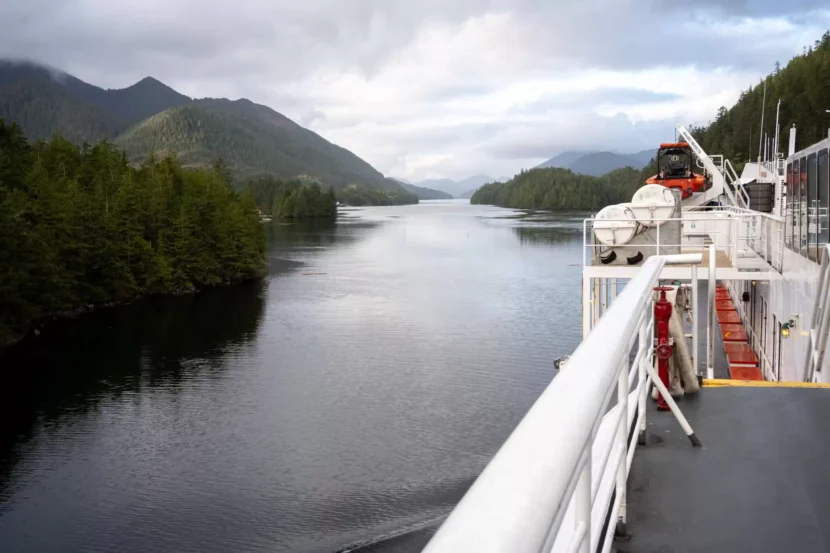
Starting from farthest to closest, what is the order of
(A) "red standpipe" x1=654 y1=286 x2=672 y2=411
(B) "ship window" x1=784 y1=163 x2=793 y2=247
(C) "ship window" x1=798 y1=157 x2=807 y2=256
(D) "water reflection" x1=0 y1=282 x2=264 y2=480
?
(D) "water reflection" x1=0 y1=282 x2=264 y2=480 < (B) "ship window" x1=784 y1=163 x2=793 y2=247 < (C) "ship window" x1=798 y1=157 x2=807 y2=256 < (A) "red standpipe" x1=654 y1=286 x2=672 y2=411

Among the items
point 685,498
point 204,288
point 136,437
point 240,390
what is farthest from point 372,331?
point 685,498

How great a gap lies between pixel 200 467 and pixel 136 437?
12.9ft

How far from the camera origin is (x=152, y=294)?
63.3 metres

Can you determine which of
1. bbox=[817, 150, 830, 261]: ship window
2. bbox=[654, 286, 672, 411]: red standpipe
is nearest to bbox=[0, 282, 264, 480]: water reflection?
bbox=[817, 150, 830, 261]: ship window

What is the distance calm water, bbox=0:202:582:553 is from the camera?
69.3 feet

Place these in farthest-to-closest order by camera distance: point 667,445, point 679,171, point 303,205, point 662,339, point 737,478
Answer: point 303,205 → point 679,171 → point 662,339 → point 667,445 → point 737,478

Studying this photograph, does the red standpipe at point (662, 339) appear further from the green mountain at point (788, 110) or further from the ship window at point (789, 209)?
the green mountain at point (788, 110)

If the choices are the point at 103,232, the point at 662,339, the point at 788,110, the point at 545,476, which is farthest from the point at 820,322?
the point at 788,110

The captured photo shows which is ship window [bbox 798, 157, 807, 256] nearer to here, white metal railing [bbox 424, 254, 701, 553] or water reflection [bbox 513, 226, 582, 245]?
white metal railing [bbox 424, 254, 701, 553]

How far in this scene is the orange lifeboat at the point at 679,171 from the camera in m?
32.3

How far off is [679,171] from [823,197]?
2326cm

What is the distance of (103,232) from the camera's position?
6081cm

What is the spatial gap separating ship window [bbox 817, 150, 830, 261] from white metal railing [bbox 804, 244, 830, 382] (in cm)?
155

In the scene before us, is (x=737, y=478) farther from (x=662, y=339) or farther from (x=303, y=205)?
(x=303, y=205)
